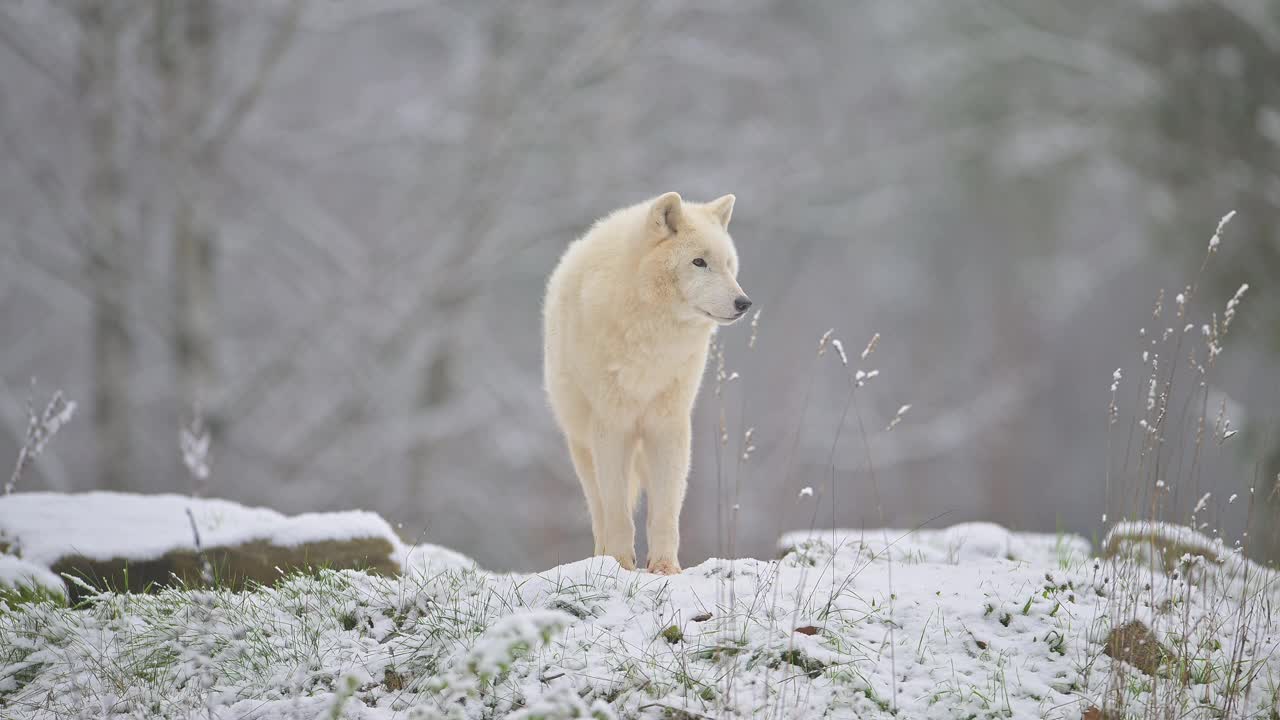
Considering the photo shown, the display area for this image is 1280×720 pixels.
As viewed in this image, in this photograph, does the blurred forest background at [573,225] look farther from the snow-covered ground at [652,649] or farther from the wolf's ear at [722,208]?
the wolf's ear at [722,208]

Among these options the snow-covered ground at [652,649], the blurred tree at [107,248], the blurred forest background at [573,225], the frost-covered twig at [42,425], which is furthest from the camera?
the blurred forest background at [573,225]

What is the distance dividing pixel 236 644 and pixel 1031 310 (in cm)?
1979

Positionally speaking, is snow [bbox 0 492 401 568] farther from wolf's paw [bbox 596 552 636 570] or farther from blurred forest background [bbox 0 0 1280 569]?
blurred forest background [bbox 0 0 1280 569]

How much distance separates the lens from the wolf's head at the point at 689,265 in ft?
13.4

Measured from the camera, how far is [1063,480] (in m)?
21.8

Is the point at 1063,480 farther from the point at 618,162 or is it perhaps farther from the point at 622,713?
the point at 622,713

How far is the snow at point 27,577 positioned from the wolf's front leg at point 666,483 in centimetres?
264

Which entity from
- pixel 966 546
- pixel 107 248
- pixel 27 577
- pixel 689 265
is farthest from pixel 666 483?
pixel 107 248

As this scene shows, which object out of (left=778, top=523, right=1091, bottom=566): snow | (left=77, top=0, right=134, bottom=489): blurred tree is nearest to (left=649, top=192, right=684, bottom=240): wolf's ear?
(left=778, top=523, right=1091, bottom=566): snow

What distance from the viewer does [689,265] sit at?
4.20m

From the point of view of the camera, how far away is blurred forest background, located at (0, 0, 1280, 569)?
9.16 metres

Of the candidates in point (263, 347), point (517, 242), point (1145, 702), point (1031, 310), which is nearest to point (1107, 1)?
point (1031, 310)

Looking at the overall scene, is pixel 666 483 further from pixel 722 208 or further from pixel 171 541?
pixel 171 541

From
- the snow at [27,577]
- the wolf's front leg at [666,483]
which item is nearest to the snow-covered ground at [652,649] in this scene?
the snow at [27,577]
